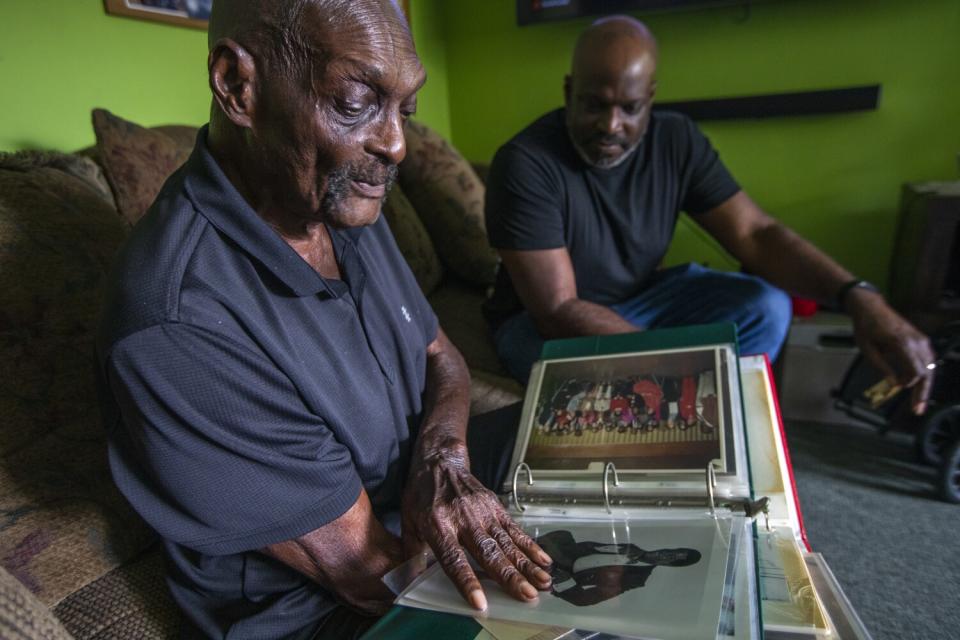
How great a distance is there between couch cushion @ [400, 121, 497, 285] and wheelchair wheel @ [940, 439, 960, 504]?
1.20 m

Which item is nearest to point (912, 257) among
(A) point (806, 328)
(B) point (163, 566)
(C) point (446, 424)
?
(A) point (806, 328)

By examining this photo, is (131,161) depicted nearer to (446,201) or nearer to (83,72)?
(83,72)

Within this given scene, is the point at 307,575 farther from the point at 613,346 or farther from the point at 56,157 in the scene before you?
the point at 56,157

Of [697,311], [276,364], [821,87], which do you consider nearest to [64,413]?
[276,364]

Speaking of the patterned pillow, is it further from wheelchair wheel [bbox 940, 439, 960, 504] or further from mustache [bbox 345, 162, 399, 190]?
wheelchair wheel [bbox 940, 439, 960, 504]

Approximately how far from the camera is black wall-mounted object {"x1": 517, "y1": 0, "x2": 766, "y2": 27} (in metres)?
1.97

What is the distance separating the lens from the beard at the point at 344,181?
606mm

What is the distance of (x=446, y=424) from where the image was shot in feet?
2.52

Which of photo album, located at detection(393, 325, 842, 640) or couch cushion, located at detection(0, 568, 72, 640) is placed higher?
couch cushion, located at detection(0, 568, 72, 640)

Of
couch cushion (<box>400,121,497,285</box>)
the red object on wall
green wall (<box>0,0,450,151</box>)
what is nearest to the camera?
green wall (<box>0,0,450,151</box>)

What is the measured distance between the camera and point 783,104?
6.63ft

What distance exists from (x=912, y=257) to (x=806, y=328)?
1.09 ft

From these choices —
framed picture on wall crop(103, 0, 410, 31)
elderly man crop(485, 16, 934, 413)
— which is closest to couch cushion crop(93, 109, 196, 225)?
framed picture on wall crop(103, 0, 410, 31)

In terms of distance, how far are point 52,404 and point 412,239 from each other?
3.28 feet
